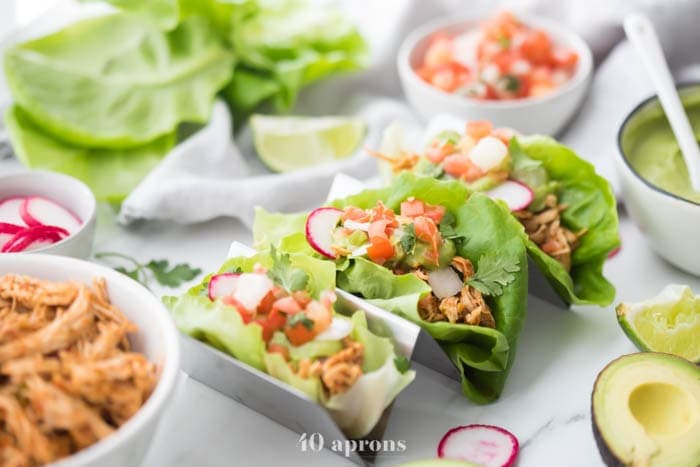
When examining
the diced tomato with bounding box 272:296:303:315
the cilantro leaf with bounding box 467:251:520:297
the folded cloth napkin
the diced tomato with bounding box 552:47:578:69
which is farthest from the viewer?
the diced tomato with bounding box 552:47:578:69

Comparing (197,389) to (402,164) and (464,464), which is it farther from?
(402,164)

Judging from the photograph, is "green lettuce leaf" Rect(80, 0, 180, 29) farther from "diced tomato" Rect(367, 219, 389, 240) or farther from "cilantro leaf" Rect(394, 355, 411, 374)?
"cilantro leaf" Rect(394, 355, 411, 374)

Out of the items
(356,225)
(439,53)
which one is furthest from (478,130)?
(439,53)

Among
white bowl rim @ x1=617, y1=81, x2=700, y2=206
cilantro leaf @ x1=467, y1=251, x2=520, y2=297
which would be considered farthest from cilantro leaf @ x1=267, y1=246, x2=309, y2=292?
white bowl rim @ x1=617, y1=81, x2=700, y2=206

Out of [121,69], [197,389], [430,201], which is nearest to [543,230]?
[430,201]

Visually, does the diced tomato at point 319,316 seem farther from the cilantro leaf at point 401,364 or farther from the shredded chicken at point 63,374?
the shredded chicken at point 63,374
